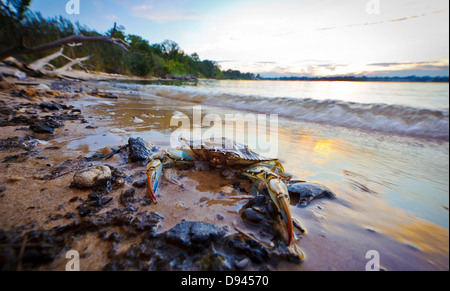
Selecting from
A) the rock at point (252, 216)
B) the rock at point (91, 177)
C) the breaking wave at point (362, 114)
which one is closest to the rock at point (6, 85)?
the rock at point (91, 177)

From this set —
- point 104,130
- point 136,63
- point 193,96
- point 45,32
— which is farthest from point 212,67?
point 104,130

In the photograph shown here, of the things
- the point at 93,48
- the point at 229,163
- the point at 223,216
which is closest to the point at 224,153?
the point at 229,163

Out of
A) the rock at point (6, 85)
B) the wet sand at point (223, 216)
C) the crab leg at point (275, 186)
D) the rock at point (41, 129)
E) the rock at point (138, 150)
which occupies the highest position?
the rock at point (6, 85)

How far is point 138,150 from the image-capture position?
298 cm

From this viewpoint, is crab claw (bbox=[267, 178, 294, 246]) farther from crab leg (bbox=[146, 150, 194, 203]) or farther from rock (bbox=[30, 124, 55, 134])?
rock (bbox=[30, 124, 55, 134])

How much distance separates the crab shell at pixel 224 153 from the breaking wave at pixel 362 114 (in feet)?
20.4

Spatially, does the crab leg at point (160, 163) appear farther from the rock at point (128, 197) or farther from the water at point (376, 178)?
the water at point (376, 178)

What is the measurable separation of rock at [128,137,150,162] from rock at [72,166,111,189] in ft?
2.22

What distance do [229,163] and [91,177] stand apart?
1.74 m

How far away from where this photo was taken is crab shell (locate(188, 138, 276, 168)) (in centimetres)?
242

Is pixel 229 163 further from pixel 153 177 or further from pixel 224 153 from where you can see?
pixel 153 177

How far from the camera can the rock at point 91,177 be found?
1984mm
